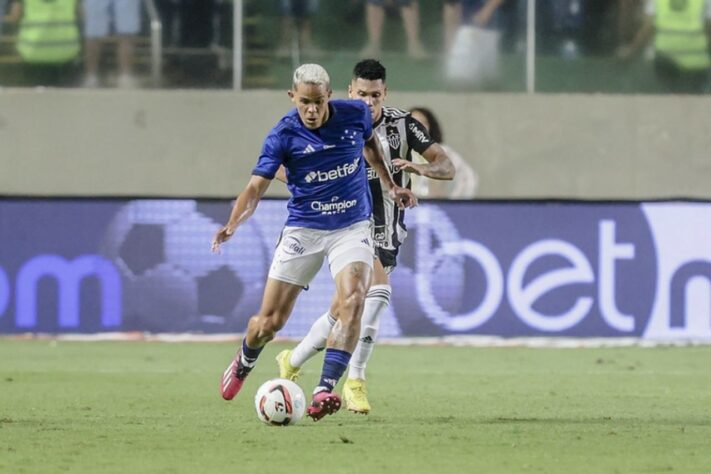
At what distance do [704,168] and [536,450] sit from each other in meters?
11.2

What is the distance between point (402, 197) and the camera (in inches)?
388

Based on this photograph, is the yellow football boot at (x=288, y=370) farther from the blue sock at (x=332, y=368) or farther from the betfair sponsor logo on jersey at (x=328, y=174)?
the betfair sponsor logo on jersey at (x=328, y=174)

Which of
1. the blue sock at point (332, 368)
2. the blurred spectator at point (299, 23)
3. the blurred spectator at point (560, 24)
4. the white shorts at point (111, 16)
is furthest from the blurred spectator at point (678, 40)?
the blue sock at point (332, 368)

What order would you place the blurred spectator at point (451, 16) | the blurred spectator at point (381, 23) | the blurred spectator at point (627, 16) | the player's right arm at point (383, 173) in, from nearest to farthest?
the player's right arm at point (383, 173), the blurred spectator at point (381, 23), the blurred spectator at point (451, 16), the blurred spectator at point (627, 16)

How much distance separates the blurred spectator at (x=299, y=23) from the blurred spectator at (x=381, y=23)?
576 mm

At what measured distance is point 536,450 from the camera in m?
8.02

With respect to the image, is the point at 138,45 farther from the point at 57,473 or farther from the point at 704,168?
the point at 57,473

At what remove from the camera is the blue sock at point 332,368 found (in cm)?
887

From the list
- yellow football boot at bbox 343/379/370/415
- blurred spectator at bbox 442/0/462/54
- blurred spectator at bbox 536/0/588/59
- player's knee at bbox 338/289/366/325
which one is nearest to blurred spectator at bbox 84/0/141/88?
blurred spectator at bbox 442/0/462/54

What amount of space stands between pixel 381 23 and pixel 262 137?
74.9 inches

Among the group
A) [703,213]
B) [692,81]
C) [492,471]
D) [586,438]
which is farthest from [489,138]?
[492,471]

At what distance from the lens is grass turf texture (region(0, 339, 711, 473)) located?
7629mm

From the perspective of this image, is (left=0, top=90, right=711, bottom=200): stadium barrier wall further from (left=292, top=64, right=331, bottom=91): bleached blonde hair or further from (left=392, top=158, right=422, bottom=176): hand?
(left=292, top=64, right=331, bottom=91): bleached blonde hair

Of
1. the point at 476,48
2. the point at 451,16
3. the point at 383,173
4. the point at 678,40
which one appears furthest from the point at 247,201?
the point at 678,40
